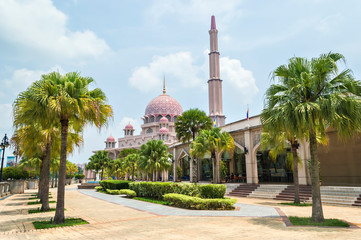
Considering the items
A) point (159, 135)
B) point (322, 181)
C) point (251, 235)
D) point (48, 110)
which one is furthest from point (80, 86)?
point (159, 135)

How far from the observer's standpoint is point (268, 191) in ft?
78.0

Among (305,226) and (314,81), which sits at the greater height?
(314,81)

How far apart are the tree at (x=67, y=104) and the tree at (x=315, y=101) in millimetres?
7632

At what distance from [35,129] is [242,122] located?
2131 cm

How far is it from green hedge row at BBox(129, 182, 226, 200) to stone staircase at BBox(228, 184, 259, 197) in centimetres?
792

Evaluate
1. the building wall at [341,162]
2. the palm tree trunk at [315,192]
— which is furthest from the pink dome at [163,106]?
the palm tree trunk at [315,192]

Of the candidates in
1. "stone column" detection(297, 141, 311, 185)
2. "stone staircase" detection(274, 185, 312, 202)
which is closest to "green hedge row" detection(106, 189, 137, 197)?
"stone staircase" detection(274, 185, 312, 202)

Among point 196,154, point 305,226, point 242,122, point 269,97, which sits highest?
point 242,122

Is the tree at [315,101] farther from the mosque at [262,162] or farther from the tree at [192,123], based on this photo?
the tree at [192,123]

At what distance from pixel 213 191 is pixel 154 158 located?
1558cm

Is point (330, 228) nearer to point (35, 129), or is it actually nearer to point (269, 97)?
point (269, 97)

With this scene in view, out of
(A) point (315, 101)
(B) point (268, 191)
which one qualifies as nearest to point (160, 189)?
(B) point (268, 191)

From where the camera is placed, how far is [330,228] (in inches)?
358

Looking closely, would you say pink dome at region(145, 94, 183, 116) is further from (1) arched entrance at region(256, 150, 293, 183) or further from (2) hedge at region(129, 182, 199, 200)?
(2) hedge at region(129, 182, 199, 200)
